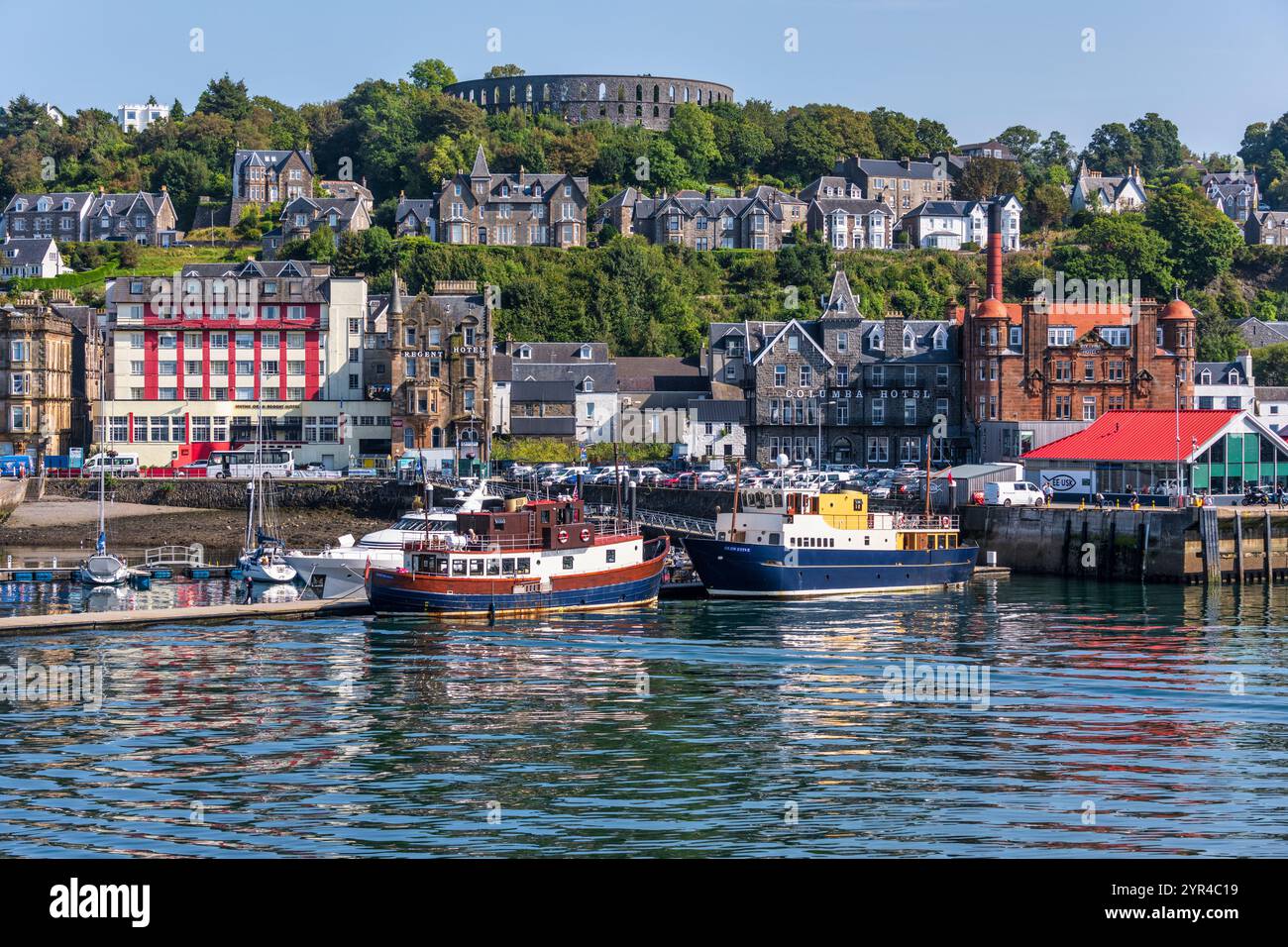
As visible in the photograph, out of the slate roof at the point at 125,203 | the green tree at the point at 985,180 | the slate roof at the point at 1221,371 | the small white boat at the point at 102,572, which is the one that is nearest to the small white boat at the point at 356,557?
the small white boat at the point at 102,572

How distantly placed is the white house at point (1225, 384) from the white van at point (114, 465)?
6167cm

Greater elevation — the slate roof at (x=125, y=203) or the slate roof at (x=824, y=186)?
the slate roof at (x=824, y=186)

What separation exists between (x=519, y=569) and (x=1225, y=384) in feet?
192

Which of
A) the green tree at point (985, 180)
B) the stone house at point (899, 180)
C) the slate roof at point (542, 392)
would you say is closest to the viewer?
the slate roof at point (542, 392)

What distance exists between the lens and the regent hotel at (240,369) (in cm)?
9631

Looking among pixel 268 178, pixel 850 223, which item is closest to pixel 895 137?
pixel 850 223

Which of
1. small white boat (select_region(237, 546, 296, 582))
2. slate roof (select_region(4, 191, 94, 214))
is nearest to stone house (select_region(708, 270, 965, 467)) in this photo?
small white boat (select_region(237, 546, 296, 582))

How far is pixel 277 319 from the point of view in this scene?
9950cm

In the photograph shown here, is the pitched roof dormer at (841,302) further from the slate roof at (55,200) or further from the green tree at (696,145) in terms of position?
the slate roof at (55,200)

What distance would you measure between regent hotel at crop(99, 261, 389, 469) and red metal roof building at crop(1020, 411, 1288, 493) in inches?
1713

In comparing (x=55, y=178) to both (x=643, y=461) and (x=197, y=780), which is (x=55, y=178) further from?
(x=197, y=780)

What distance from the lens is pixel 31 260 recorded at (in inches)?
5261
